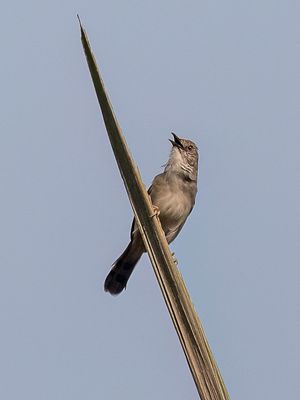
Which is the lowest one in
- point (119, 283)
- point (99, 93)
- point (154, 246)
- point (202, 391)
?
point (202, 391)

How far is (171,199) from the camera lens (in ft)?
28.6

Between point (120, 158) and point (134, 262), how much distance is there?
6859 millimetres

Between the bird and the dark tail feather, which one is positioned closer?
the bird

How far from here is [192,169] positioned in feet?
30.0

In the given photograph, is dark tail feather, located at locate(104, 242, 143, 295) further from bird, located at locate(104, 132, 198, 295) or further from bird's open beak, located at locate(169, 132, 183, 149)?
bird's open beak, located at locate(169, 132, 183, 149)

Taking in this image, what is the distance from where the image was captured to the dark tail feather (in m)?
8.99

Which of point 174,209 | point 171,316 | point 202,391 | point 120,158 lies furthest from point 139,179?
point 174,209

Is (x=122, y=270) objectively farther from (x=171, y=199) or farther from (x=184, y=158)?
(x=184, y=158)

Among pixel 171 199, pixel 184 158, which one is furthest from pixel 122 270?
pixel 184 158

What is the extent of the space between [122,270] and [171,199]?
3.85 feet

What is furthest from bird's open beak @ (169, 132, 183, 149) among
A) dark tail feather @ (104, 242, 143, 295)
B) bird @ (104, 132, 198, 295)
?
dark tail feather @ (104, 242, 143, 295)

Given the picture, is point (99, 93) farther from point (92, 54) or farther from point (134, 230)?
point (134, 230)

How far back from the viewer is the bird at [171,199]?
877cm

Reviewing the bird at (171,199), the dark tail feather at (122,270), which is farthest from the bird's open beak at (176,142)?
the dark tail feather at (122,270)
